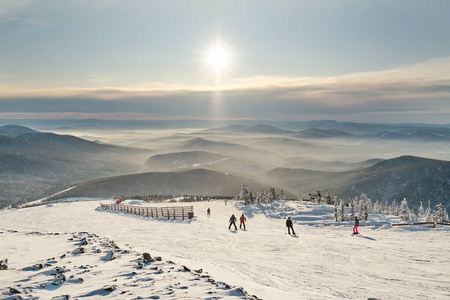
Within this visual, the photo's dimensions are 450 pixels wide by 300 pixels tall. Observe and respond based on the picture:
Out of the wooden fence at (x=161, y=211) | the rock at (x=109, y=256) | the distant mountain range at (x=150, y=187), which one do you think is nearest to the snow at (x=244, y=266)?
the rock at (x=109, y=256)

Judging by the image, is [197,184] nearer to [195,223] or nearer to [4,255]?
[195,223]

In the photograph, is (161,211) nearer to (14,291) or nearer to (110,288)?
(110,288)

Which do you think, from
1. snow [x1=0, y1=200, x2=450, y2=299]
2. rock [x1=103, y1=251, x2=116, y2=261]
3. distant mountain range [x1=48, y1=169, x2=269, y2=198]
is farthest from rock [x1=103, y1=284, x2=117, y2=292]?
distant mountain range [x1=48, y1=169, x2=269, y2=198]

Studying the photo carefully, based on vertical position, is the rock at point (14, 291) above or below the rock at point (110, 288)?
above

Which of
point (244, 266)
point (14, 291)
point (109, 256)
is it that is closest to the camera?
point (14, 291)

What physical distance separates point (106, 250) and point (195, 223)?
16171mm

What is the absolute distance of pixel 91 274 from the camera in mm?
9695

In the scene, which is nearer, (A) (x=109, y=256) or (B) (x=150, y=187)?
(A) (x=109, y=256)

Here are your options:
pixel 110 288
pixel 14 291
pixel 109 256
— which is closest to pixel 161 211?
pixel 109 256

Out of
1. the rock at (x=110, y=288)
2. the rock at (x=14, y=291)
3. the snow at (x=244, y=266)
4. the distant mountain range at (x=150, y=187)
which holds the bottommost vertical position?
the snow at (x=244, y=266)

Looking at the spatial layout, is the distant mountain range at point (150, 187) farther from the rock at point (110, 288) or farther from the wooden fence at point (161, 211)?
the rock at point (110, 288)

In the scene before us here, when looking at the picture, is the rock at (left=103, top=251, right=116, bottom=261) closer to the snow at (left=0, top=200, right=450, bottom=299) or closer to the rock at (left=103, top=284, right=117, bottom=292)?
the snow at (left=0, top=200, right=450, bottom=299)

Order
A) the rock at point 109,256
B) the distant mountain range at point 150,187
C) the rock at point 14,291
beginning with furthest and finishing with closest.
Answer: the distant mountain range at point 150,187 < the rock at point 109,256 < the rock at point 14,291

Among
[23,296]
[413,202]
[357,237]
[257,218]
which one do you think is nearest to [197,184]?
[413,202]
